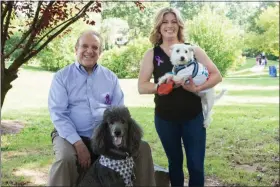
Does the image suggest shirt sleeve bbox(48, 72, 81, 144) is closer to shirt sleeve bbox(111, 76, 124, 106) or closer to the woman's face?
shirt sleeve bbox(111, 76, 124, 106)

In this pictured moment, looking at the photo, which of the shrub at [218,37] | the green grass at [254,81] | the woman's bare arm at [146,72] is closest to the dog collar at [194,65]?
the woman's bare arm at [146,72]

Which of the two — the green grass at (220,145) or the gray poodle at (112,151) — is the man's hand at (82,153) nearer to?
the gray poodle at (112,151)

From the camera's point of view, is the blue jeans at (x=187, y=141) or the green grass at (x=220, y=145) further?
the green grass at (x=220, y=145)

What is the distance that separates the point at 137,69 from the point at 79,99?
263cm

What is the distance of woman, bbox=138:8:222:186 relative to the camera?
8.86 ft

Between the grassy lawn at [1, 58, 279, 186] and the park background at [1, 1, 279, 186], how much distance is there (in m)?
0.01

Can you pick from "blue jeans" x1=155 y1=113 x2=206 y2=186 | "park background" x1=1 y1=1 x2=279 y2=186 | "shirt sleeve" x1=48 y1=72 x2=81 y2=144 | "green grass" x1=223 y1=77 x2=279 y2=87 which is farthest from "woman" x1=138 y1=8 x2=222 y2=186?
"green grass" x1=223 y1=77 x2=279 y2=87

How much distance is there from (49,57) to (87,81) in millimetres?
2570

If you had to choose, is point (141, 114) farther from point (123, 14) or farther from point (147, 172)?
point (147, 172)

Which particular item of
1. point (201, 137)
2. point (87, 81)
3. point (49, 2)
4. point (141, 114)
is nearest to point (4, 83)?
point (49, 2)

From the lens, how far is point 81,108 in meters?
2.62

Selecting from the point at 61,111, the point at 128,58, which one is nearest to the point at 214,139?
the point at 128,58

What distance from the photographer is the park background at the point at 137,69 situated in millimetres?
4270

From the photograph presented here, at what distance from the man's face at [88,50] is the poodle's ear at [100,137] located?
441mm
